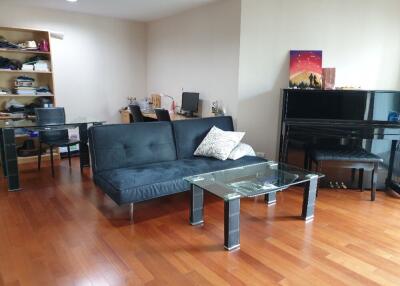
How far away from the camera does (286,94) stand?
A: 3.40 metres

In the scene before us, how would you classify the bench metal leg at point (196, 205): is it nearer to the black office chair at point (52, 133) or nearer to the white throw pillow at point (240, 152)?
the white throw pillow at point (240, 152)

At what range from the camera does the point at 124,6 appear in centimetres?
436

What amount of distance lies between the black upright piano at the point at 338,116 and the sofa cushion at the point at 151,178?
806 mm

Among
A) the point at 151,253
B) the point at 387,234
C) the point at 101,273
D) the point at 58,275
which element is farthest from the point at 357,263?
the point at 58,275

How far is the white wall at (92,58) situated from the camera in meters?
4.62

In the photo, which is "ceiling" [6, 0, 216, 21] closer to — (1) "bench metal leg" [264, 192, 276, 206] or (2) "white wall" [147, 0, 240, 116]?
(2) "white wall" [147, 0, 240, 116]

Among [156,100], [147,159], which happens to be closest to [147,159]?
[147,159]

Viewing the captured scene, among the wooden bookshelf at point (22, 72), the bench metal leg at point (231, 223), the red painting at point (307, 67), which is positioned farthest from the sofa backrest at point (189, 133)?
the wooden bookshelf at point (22, 72)

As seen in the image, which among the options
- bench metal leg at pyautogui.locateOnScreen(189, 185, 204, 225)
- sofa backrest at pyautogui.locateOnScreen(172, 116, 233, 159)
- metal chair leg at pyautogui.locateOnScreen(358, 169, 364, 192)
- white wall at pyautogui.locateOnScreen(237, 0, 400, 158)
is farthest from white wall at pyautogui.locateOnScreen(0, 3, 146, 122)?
metal chair leg at pyautogui.locateOnScreen(358, 169, 364, 192)

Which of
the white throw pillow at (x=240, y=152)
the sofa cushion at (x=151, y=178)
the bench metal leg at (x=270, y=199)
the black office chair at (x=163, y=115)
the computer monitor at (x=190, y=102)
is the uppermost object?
the computer monitor at (x=190, y=102)

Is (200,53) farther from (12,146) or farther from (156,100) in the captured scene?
(12,146)

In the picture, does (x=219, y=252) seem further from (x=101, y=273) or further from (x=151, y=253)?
(x=101, y=273)

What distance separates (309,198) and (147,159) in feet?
5.46

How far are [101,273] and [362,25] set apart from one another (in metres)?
3.88
